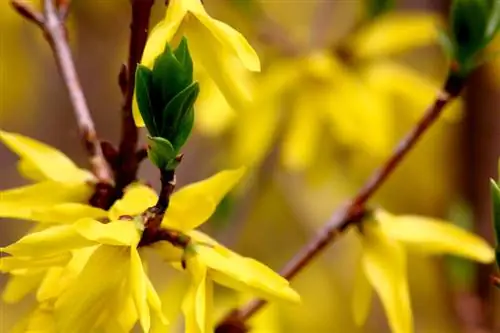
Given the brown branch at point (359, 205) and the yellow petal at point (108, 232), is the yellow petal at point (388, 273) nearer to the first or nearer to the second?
the brown branch at point (359, 205)

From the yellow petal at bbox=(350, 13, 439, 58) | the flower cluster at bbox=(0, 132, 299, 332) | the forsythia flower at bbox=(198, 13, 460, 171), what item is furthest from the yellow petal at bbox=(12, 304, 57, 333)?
the yellow petal at bbox=(350, 13, 439, 58)

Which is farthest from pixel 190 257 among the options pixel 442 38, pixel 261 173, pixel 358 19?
pixel 261 173

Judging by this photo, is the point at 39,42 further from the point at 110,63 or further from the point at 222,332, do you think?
the point at 222,332

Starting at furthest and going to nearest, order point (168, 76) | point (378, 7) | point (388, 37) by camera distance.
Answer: point (388, 37), point (378, 7), point (168, 76)

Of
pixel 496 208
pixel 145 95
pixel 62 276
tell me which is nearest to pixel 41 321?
pixel 62 276

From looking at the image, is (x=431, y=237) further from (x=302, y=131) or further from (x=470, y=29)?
(x=302, y=131)

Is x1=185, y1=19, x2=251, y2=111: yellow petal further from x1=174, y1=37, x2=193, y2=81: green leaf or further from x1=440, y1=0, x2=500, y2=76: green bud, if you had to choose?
x1=440, y1=0, x2=500, y2=76: green bud

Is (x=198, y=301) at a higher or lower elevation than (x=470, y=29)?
lower
